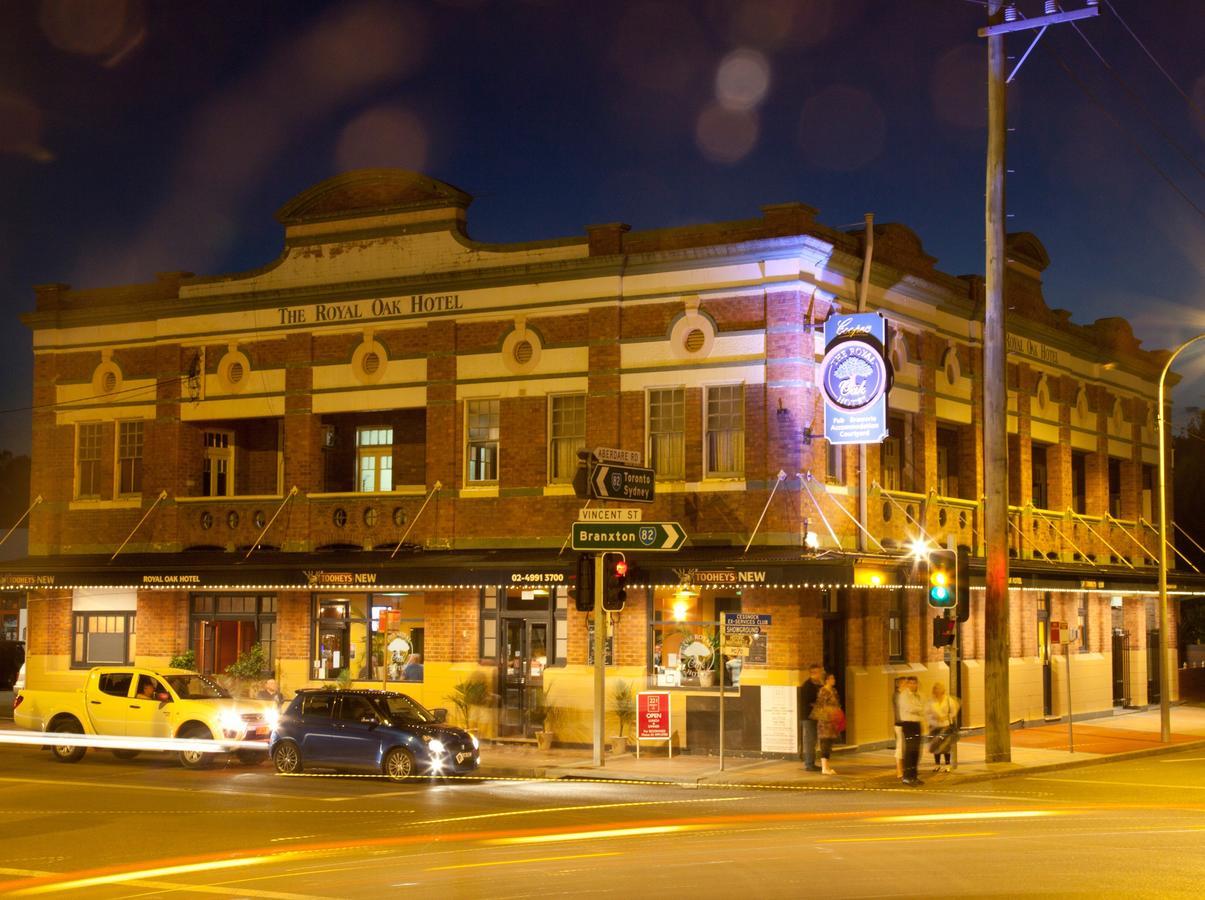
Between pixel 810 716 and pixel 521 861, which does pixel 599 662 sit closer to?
pixel 810 716

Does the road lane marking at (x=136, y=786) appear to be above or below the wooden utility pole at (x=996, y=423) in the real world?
below

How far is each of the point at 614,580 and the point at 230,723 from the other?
7.22m

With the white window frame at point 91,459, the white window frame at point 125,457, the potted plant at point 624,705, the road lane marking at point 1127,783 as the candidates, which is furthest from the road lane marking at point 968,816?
the white window frame at point 91,459

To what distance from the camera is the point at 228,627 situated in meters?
33.8

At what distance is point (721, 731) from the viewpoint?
25.1 m

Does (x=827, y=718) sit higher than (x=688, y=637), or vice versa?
(x=688, y=637)

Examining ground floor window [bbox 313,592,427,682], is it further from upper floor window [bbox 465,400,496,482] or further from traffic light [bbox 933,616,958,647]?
traffic light [bbox 933,616,958,647]

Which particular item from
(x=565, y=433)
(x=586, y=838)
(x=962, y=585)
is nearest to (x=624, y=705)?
(x=565, y=433)

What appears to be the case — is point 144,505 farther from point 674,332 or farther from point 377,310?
point 674,332

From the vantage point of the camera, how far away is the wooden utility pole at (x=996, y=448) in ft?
85.7

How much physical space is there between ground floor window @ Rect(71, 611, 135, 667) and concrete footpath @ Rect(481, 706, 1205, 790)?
406 inches

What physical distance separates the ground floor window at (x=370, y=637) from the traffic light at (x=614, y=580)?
277 inches

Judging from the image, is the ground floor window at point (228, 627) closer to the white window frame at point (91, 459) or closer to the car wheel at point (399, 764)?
the white window frame at point (91, 459)

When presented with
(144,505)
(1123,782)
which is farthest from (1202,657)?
(144,505)
